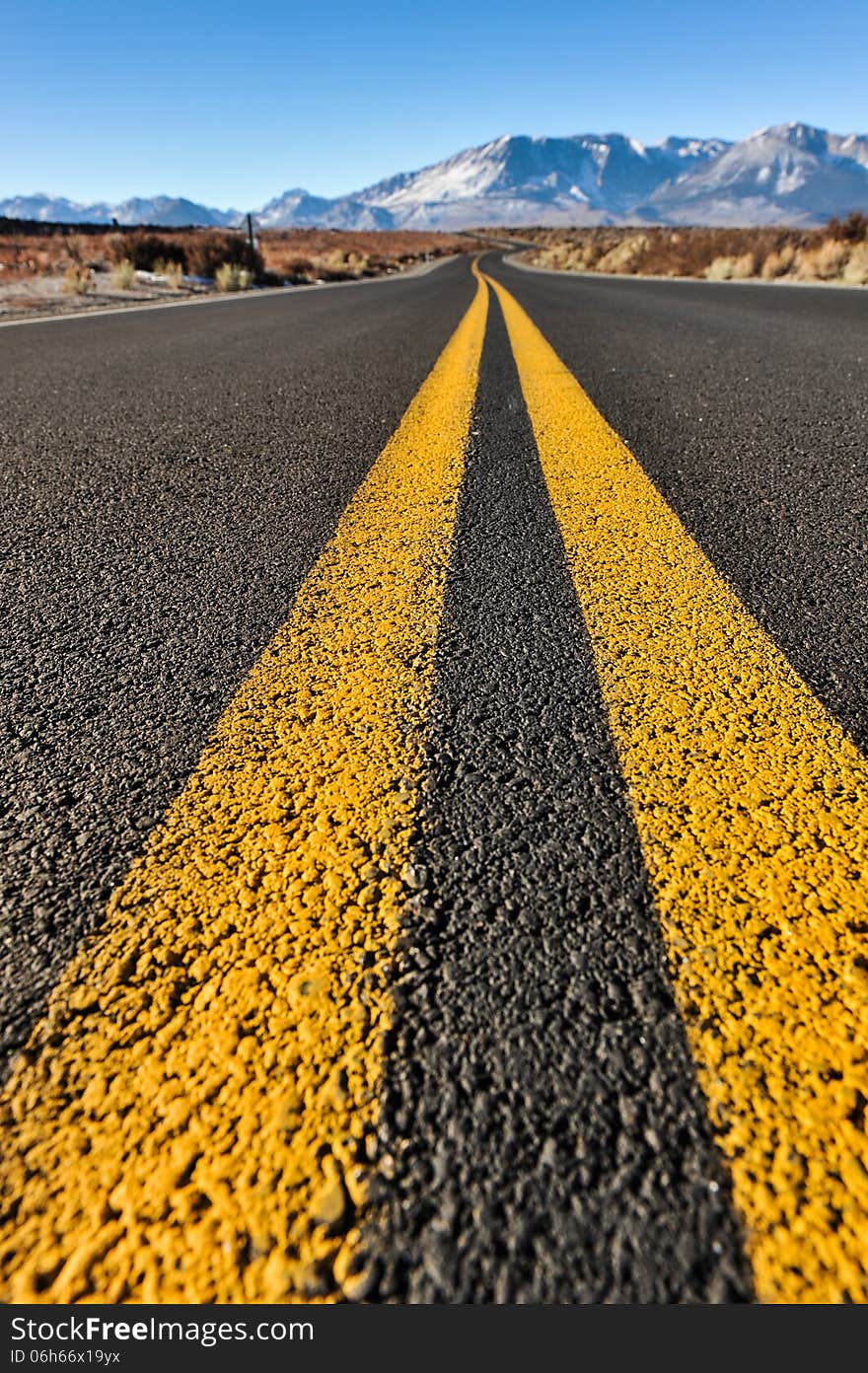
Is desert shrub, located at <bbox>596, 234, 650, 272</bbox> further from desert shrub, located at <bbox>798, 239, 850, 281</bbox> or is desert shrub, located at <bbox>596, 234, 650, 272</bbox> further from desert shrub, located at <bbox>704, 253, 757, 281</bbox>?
desert shrub, located at <bbox>798, 239, 850, 281</bbox>

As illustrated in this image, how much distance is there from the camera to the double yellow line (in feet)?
1.51

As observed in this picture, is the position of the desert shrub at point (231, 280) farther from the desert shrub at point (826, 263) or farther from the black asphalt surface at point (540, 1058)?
the black asphalt surface at point (540, 1058)

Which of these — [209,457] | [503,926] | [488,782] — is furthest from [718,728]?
[209,457]

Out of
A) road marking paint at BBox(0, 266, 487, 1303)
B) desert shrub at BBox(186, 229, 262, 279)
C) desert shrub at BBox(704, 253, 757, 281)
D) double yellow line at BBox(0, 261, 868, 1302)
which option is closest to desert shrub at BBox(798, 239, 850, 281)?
desert shrub at BBox(704, 253, 757, 281)

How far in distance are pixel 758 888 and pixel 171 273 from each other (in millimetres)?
18218

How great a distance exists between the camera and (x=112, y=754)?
0.91 m

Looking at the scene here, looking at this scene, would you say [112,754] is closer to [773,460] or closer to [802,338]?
[773,460]

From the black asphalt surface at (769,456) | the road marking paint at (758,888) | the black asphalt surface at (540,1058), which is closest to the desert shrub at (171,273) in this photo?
the black asphalt surface at (769,456)

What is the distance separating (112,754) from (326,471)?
1386mm

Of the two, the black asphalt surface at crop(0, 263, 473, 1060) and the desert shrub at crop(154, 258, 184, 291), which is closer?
the black asphalt surface at crop(0, 263, 473, 1060)

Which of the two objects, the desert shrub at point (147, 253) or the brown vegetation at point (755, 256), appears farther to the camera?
the desert shrub at point (147, 253)

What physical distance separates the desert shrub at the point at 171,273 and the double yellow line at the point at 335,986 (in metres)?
16.1

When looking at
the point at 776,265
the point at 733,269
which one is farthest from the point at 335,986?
the point at 733,269

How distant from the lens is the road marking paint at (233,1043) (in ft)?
1.50
